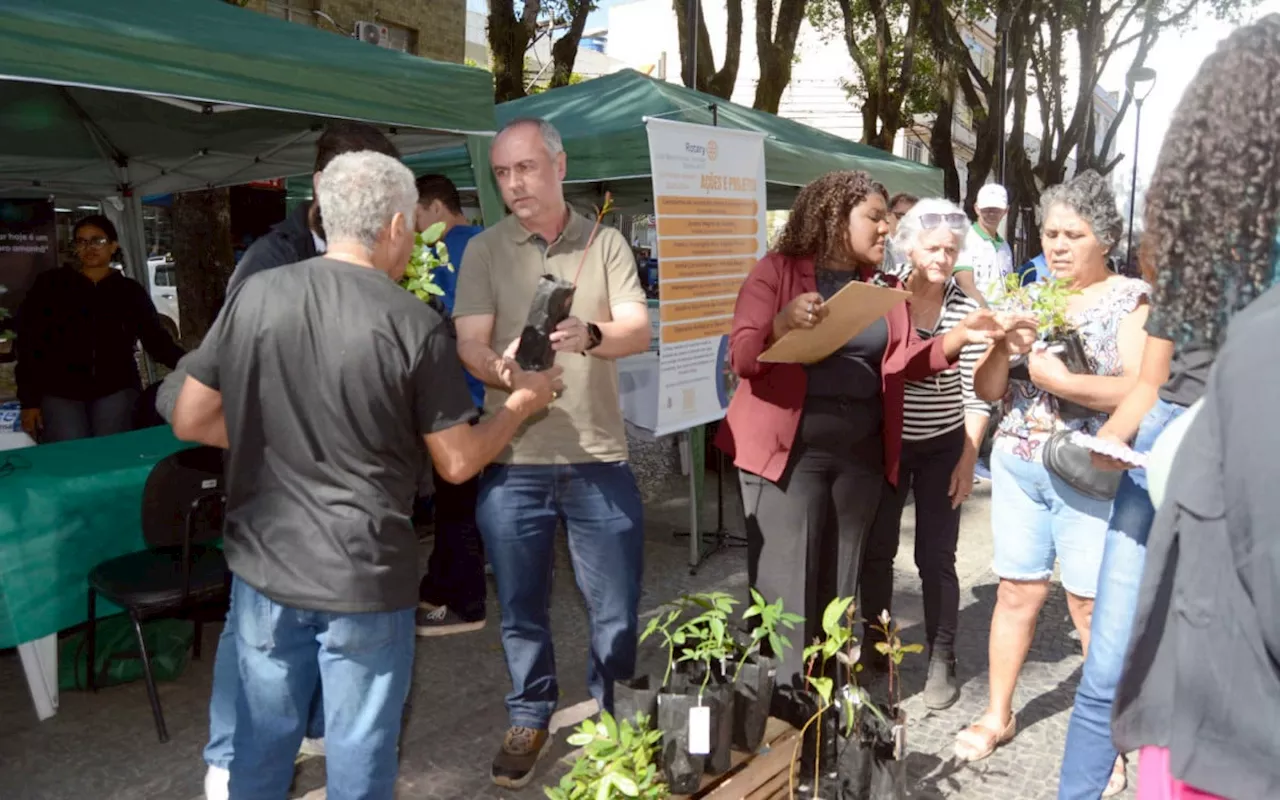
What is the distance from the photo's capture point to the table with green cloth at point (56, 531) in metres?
3.21

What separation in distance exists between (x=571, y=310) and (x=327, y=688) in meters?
1.24

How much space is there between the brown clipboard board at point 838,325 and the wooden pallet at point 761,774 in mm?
1049

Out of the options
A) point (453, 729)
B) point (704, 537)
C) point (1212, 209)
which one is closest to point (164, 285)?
point (704, 537)

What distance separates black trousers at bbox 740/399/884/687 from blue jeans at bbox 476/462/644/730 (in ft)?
1.28

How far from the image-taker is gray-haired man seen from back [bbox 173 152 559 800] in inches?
74.1

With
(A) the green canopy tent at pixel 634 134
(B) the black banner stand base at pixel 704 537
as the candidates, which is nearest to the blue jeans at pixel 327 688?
(B) the black banner stand base at pixel 704 537

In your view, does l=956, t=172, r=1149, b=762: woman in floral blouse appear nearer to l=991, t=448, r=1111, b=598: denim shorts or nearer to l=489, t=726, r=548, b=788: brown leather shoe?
l=991, t=448, r=1111, b=598: denim shorts

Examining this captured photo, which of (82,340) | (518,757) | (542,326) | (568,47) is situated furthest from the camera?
(568,47)

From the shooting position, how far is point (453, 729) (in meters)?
3.41

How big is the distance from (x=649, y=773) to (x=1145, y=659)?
109 centimetres

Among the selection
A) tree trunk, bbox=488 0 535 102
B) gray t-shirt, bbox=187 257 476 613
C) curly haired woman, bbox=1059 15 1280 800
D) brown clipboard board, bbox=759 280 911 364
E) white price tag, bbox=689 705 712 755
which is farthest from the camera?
tree trunk, bbox=488 0 535 102

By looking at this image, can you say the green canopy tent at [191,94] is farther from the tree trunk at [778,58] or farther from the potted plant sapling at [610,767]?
the tree trunk at [778,58]

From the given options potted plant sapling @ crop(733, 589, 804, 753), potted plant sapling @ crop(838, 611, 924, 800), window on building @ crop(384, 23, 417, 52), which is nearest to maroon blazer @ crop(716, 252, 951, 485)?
potted plant sapling @ crop(733, 589, 804, 753)

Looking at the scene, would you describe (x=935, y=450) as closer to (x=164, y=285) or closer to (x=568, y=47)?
(x=568, y=47)
